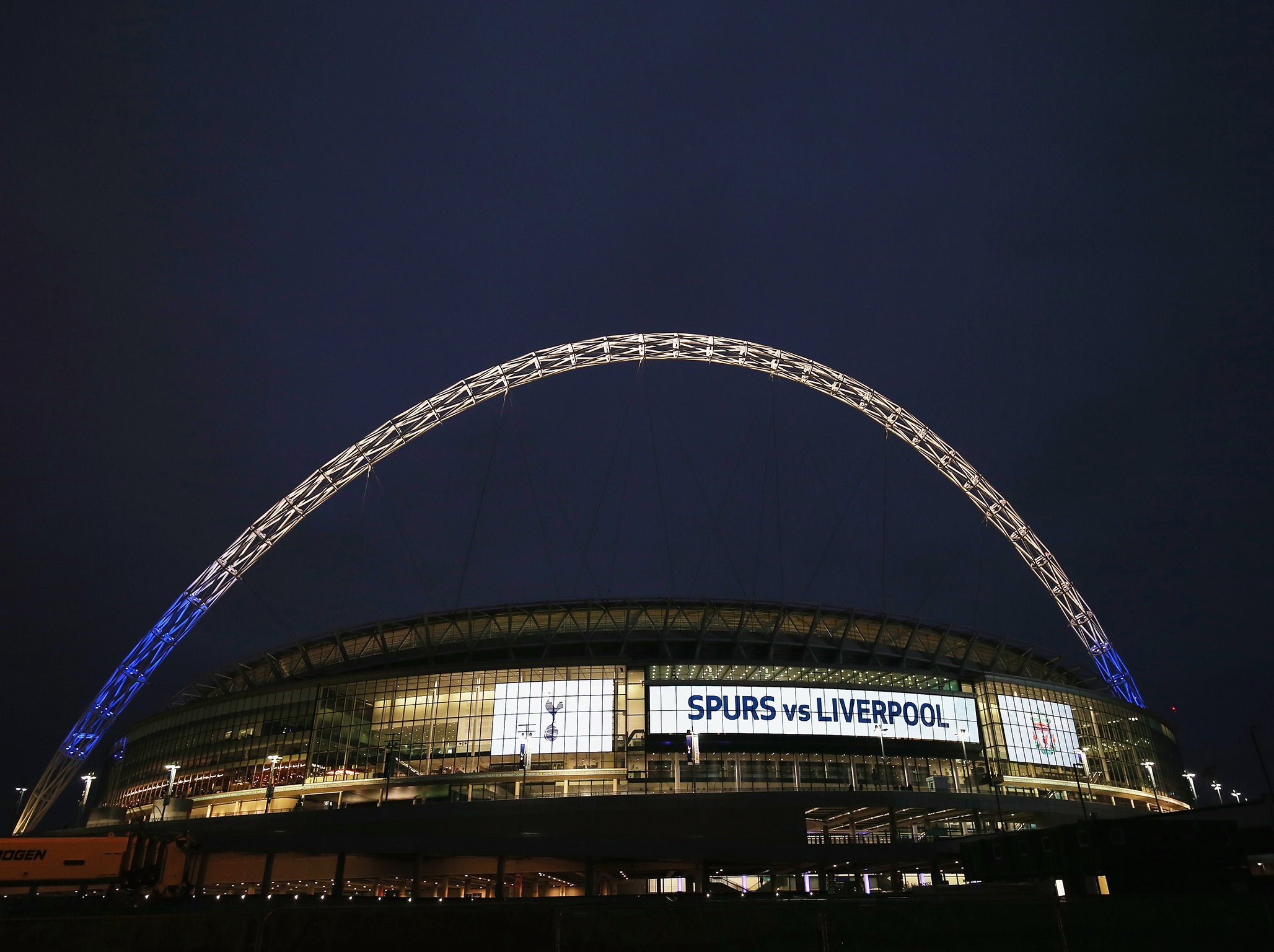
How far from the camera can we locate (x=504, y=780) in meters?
63.1

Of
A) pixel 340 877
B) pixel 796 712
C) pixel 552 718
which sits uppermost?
pixel 796 712

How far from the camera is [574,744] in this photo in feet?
209

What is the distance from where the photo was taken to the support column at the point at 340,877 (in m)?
37.5

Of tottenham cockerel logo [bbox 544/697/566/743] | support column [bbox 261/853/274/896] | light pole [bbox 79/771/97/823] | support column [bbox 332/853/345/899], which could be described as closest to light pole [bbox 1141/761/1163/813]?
tottenham cockerel logo [bbox 544/697/566/743]

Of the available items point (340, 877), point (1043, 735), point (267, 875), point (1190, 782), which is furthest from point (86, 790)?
point (1190, 782)

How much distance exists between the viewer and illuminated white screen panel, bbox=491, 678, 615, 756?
63.8 metres

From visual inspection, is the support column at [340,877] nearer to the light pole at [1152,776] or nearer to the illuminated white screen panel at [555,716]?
the illuminated white screen panel at [555,716]

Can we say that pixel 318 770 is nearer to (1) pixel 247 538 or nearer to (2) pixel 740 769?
(1) pixel 247 538

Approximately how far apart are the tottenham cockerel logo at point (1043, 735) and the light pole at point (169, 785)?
245 ft

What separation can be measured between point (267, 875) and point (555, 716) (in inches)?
1174

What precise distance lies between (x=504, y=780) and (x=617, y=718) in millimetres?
10379

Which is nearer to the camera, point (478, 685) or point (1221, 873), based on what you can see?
point (1221, 873)

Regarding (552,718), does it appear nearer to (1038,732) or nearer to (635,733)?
(635,733)

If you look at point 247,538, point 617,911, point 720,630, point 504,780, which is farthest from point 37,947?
point 720,630
